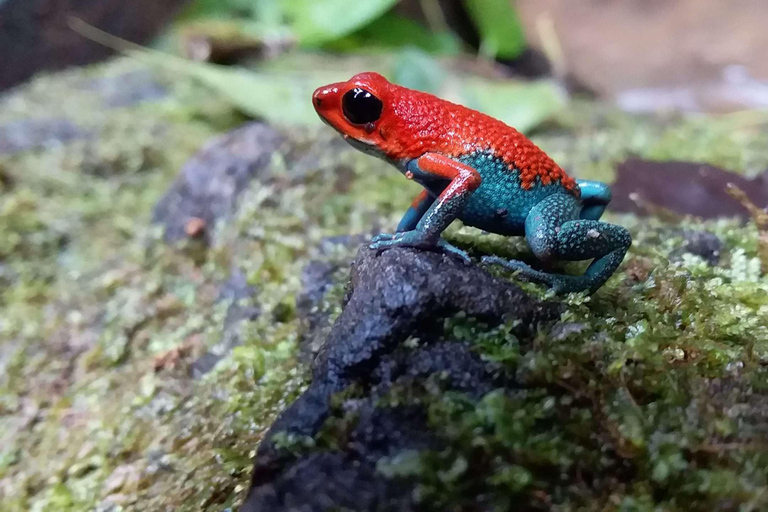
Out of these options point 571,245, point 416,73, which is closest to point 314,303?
point 571,245

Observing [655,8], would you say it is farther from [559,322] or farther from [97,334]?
[97,334]

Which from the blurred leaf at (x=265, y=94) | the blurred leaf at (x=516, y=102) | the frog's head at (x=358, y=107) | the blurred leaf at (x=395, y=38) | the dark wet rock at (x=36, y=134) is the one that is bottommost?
the frog's head at (x=358, y=107)

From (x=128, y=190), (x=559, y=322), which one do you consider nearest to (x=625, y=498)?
(x=559, y=322)

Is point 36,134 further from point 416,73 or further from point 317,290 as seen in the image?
point 317,290

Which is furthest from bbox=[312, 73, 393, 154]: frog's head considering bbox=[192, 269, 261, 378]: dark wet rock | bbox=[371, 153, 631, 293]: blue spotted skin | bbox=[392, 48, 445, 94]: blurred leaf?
bbox=[392, 48, 445, 94]: blurred leaf

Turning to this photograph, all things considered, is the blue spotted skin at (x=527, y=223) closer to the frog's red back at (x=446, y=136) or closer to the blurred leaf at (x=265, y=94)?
the frog's red back at (x=446, y=136)

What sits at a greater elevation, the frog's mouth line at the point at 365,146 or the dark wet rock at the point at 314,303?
the frog's mouth line at the point at 365,146

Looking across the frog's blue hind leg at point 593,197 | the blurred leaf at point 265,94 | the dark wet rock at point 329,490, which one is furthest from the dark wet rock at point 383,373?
the blurred leaf at point 265,94
